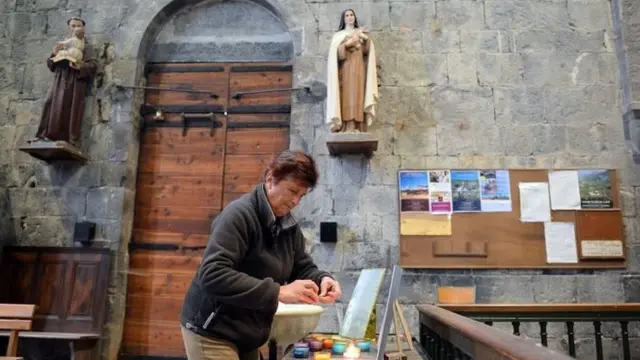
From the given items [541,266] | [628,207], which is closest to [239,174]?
[541,266]

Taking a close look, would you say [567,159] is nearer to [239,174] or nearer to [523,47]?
[523,47]

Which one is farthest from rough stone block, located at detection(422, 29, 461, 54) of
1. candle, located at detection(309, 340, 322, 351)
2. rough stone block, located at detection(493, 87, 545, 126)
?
candle, located at detection(309, 340, 322, 351)

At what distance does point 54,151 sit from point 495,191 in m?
3.33

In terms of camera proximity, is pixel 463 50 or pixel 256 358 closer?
pixel 256 358

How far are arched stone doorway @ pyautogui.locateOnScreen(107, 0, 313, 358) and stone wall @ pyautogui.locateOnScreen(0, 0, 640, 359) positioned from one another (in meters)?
0.04

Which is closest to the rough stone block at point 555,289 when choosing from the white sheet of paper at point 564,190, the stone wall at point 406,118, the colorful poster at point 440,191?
the stone wall at point 406,118

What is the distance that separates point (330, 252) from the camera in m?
3.66

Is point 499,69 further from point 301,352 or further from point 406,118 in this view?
point 301,352

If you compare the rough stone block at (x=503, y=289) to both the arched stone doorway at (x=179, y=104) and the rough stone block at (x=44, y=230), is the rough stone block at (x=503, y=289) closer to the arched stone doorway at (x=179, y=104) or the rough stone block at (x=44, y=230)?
the arched stone doorway at (x=179, y=104)

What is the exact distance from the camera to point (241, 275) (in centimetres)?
135

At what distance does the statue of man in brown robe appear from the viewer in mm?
3807

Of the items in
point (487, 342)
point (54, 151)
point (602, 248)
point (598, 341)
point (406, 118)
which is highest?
point (406, 118)

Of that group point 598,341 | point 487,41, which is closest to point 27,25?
point 487,41

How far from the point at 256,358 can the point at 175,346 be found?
2452mm
